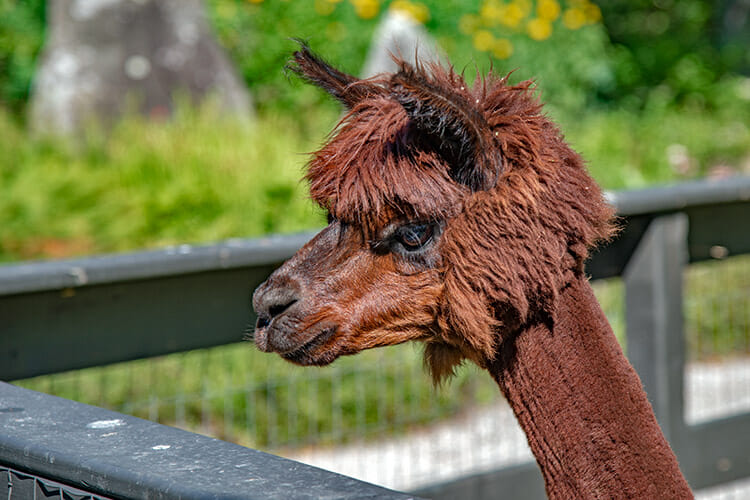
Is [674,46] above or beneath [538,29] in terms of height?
above

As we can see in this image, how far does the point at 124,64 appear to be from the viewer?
8.05 meters

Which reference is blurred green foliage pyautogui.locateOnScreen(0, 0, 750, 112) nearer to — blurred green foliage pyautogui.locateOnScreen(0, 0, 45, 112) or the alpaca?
blurred green foliage pyautogui.locateOnScreen(0, 0, 45, 112)

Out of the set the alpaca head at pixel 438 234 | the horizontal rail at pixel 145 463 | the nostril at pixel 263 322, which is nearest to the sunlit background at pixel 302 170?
the alpaca head at pixel 438 234

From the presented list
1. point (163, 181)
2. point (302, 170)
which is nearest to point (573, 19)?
point (163, 181)

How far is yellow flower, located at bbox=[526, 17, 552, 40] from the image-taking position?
9.84m

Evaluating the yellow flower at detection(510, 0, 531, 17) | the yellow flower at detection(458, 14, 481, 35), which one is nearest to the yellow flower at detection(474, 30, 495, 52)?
the yellow flower at detection(458, 14, 481, 35)

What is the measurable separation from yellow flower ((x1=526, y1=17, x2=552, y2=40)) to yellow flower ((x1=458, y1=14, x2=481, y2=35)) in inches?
23.1

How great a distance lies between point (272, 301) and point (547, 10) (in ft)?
28.1

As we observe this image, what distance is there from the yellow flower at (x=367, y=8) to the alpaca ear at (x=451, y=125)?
7644mm

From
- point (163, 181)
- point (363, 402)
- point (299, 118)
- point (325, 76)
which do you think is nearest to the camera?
point (325, 76)

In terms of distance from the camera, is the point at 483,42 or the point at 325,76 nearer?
the point at 325,76

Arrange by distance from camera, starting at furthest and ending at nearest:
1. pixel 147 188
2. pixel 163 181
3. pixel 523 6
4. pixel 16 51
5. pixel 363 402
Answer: pixel 523 6 < pixel 16 51 < pixel 163 181 < pixel 147 188 < pixel 363 402

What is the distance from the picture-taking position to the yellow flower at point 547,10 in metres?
10.1

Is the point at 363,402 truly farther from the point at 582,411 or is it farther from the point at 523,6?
the point at 523,6
